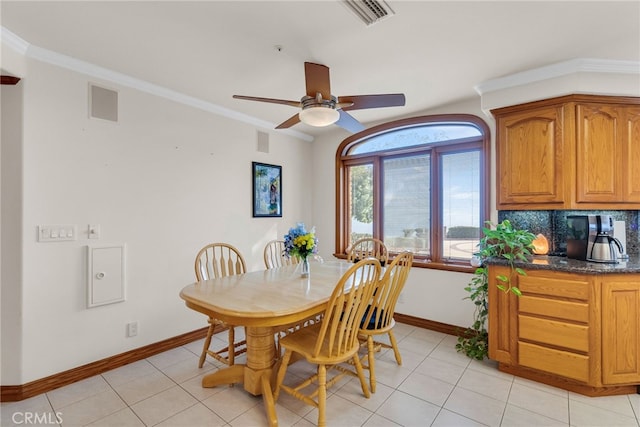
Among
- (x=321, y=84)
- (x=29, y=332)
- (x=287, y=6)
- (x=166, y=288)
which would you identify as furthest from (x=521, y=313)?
(x=29, y=332)

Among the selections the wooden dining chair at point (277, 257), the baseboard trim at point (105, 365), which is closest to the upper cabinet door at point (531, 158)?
the baseboard trim at point (105, 365)

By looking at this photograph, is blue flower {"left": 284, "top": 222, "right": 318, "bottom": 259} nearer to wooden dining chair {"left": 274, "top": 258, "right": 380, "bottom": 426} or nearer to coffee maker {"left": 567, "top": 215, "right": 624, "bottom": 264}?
wooden dining chair {"left": 274, "top": 258, "right": 380, "bottom": 426}

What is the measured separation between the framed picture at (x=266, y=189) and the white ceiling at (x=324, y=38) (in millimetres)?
1241

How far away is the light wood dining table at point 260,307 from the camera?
1668mm

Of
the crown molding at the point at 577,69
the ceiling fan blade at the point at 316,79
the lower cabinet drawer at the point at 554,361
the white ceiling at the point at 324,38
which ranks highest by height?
the white ceiling at the point at 324,38

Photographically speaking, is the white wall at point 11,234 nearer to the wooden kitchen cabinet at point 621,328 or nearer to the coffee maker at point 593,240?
the wooden kitchen cabinet at point 621,328

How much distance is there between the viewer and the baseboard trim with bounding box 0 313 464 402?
82.1 inches

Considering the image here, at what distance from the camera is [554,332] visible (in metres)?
2.25

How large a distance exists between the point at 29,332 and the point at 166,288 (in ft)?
3.22

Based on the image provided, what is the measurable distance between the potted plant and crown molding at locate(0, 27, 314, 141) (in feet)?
9.69

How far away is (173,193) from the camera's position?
3.00m

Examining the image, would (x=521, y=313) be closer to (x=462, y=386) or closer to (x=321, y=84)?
(x=462, y=386)

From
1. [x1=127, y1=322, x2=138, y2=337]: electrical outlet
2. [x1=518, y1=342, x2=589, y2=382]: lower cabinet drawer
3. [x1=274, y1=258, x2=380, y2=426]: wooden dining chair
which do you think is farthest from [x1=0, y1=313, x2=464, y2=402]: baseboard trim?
[x1=274, y1=258, x2=380, y2=426]: wooden dining chair

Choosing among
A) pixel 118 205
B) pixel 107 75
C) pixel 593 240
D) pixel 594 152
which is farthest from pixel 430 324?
pixel 107 75
